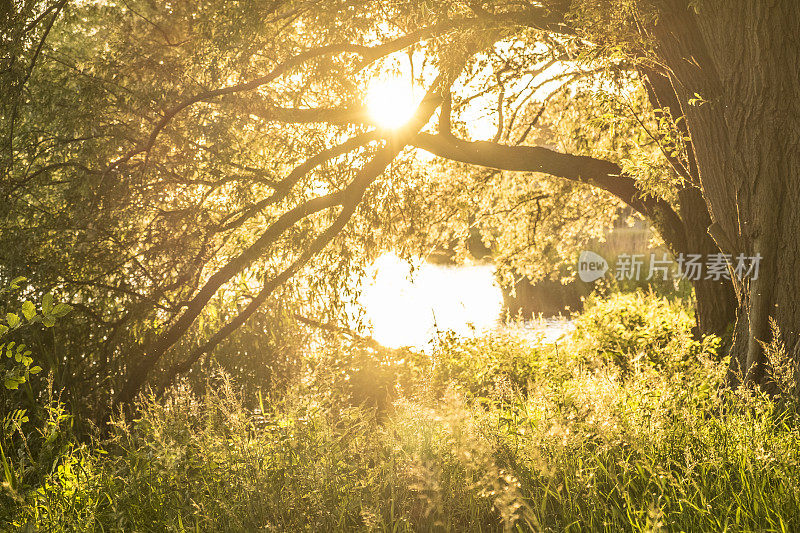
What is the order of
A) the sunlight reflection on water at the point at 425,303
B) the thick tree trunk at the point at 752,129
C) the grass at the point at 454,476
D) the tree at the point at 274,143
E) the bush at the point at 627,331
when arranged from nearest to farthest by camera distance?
the grass at the point at 454,476
the thick tree trunk at the point at 752,129
the tree at the point at 274,143
the bush at the point at 627,331
the sunlight reflection on water at the point at 425,303

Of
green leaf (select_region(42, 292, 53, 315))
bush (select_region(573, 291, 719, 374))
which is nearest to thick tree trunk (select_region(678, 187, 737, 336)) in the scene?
bush (select_region(573, 291, 719, 374))

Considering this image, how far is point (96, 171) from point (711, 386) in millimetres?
5856

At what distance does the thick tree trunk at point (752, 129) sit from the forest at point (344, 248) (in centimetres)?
2

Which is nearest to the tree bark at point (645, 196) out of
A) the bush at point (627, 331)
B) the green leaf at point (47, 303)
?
the bush at point (627, 331)

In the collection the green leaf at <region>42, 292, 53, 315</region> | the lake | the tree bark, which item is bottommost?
the lake

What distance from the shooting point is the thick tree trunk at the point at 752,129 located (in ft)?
19.9

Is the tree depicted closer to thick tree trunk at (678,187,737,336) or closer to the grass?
thick tree trunk at (678,187,737,336)

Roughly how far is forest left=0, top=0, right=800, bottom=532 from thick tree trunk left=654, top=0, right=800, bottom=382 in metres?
0.02

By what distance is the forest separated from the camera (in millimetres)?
4031

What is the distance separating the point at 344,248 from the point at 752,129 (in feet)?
14.1

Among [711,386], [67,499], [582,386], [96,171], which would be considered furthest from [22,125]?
[711,386]

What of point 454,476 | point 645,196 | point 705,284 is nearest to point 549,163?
point 645,196

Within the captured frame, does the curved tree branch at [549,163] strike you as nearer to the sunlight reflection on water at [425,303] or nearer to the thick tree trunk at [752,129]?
the thick tree trunk at [752,129]

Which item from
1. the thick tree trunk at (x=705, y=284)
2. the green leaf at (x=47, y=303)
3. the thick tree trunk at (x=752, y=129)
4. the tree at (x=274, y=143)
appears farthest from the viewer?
the thick tree trunk at (x=705, y=284)
